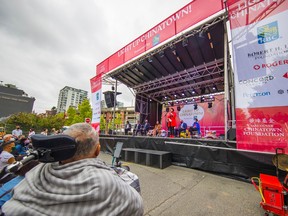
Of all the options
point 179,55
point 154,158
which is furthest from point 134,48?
point 154,158

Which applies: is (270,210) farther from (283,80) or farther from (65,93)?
(65,93)

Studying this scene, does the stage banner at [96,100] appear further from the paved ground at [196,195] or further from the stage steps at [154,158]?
the paved ground at [196,195]

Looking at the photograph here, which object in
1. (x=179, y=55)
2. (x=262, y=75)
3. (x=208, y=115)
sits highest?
(x=179, y=55)

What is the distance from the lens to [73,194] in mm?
722

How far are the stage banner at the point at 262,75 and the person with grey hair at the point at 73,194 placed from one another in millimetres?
3365

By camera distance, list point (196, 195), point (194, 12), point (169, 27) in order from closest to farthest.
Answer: point (196, 195) < point (194, 12) < point (169, 27)

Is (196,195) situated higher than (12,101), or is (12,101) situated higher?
(12,101)

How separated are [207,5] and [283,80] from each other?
4238 millimetres

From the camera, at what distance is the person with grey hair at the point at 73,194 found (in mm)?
711

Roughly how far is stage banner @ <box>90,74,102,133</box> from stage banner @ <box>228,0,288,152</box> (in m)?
7.02

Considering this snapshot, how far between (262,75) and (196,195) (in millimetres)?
2962

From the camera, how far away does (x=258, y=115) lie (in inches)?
123

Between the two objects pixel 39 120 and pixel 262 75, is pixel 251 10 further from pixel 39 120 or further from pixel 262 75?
pixel 39 120

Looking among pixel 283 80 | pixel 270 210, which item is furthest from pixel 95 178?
pixel 283 80
